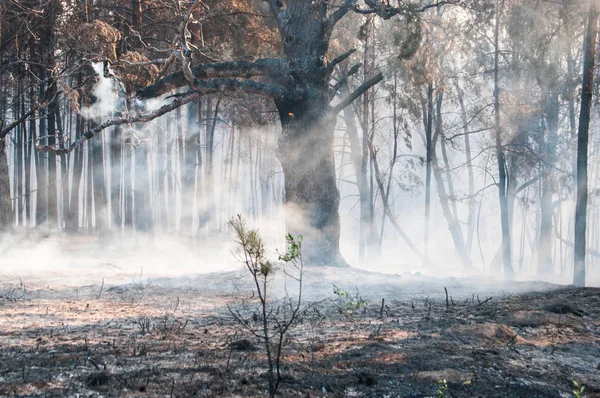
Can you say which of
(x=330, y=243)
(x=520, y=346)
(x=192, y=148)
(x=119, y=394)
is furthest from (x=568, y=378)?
(x=192, y=148)

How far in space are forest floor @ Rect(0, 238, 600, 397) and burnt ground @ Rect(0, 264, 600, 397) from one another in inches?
0.5

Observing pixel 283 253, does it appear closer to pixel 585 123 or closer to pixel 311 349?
pixel 585 123

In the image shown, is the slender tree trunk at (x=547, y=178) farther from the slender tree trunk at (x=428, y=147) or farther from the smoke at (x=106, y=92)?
the smoke at (x=106, y=92)

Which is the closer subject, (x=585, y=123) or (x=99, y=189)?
(x=585, y=123)

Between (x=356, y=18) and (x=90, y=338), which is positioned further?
(x=356, y=18)

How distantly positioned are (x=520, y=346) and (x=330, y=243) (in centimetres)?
851

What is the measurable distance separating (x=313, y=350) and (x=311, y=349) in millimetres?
42

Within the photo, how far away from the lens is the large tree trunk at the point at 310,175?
13008 millimetres

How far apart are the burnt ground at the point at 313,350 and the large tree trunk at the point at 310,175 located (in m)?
5.27

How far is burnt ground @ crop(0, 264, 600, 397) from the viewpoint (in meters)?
3.60

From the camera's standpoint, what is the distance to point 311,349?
4.52 metres

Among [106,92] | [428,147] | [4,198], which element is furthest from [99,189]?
[428,147]

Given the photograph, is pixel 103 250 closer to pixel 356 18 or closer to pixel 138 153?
pixel 138 153

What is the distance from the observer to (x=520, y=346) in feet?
15.9
